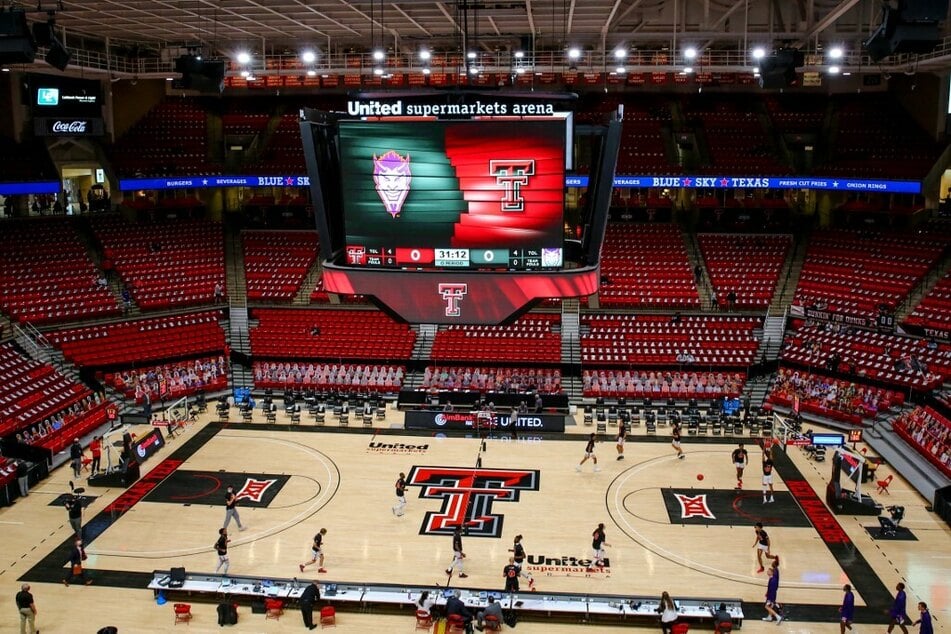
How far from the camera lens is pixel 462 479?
26.3 m

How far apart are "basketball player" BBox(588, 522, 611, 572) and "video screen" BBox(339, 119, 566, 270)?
8970 millimetres

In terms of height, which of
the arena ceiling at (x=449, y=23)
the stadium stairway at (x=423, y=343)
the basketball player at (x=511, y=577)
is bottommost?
the basketball player at (x=511, y=577)

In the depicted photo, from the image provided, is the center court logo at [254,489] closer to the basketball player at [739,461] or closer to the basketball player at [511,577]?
the basketball player at [511,577]

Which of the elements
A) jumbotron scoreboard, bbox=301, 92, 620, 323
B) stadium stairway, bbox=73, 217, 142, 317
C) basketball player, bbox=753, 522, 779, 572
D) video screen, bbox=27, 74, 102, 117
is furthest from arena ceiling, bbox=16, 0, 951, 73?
basketball player, bbox=753, 522, 779, 572

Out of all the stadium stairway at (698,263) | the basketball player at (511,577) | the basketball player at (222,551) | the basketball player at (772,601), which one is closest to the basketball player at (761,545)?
the basketball player at (772,601)

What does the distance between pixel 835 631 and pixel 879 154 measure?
32881 mm

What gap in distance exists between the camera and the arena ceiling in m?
30.9

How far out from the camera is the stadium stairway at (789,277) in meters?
39.6

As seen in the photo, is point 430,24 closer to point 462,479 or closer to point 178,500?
point 462,479

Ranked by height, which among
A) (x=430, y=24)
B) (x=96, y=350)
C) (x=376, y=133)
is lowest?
(x=96, y=350)

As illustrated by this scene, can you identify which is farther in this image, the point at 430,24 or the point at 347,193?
the point at 430,24

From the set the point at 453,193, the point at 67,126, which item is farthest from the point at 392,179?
the point at 67,126

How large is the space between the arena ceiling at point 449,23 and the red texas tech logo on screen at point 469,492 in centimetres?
1498

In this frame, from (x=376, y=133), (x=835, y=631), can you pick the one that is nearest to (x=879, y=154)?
(x=835, y=631)
